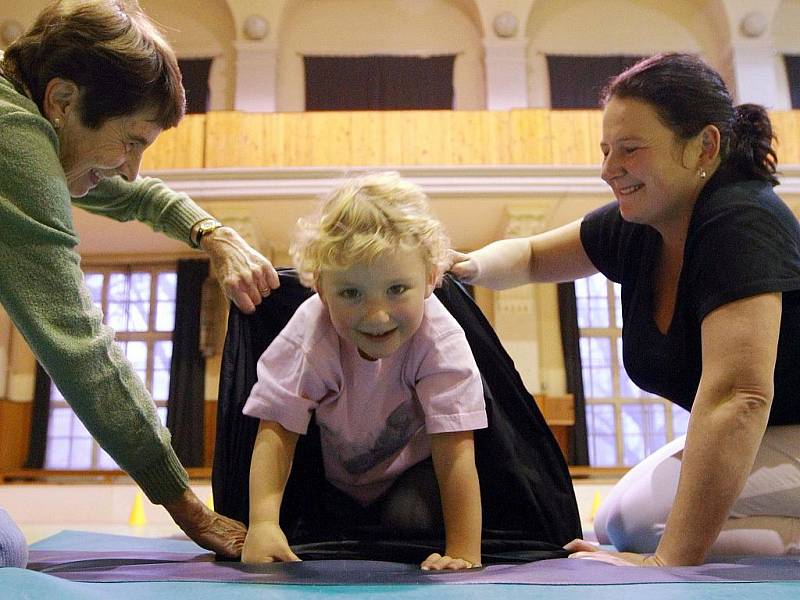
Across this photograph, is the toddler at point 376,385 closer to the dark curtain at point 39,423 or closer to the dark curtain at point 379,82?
the dark curtain at point 379,82

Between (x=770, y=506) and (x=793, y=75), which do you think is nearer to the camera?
(x=770, y=506)

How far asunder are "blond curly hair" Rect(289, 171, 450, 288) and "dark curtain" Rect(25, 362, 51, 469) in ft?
32.5

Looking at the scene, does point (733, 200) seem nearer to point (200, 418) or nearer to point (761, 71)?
point (200, 418)

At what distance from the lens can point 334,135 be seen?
9.18 m

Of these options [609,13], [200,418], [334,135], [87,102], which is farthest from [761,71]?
[87,102]

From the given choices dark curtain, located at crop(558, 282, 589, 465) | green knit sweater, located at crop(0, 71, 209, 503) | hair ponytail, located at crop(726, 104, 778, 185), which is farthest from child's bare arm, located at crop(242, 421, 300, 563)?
dark curtain, located at crop(558, 282, 589, 465)

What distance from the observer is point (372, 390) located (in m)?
1.59

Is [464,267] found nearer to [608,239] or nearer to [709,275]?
[608,239]

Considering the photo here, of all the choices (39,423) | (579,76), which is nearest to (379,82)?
(579,76)

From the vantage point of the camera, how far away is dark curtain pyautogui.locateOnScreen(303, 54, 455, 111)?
10742 millimetres

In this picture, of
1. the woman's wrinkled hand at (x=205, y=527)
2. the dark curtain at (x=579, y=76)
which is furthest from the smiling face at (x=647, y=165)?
the dark curtain at (x=579, y=76)

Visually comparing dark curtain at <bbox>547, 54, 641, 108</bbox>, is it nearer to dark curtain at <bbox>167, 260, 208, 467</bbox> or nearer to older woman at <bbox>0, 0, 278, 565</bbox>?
dark curtain at <bbox>167, 260, 208, 467</bbox>

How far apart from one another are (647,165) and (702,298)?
301 mm

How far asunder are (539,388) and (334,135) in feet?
12.8
